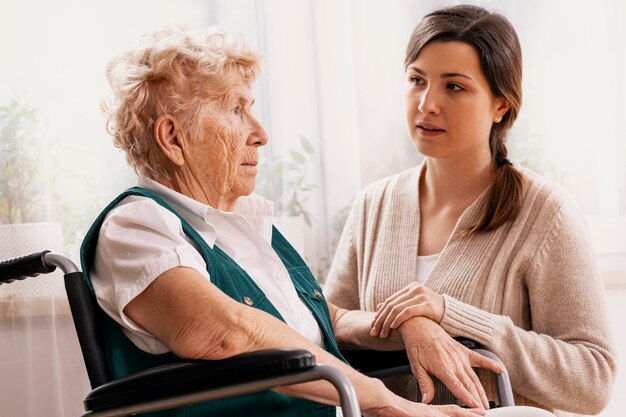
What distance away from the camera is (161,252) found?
1.39 metres

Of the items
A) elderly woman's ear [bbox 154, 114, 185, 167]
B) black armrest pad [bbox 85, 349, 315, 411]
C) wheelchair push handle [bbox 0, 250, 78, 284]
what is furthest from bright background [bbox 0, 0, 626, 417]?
black armrest pad [bbox 85, 349, 315, 411]

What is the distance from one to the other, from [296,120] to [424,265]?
665 mm

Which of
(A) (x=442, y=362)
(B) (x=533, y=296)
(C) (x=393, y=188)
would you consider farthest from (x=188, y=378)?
(C) (x=393, y=188)

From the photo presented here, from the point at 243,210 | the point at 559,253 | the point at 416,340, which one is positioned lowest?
the point at 416,340

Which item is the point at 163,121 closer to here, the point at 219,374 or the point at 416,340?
the point at 219,374

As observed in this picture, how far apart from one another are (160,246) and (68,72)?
3.35ft

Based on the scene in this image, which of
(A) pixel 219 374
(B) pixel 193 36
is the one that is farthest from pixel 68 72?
(A) pixel 219 374

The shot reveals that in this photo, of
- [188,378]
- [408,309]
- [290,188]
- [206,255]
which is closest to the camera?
[188,378]

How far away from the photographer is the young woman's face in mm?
2014

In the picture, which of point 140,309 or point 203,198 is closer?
point 140,309

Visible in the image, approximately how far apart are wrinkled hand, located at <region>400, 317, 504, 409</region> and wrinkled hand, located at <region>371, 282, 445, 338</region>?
0.02m

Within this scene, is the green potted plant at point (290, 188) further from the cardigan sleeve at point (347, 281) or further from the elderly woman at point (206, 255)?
the elderly woman at point (206, 255)

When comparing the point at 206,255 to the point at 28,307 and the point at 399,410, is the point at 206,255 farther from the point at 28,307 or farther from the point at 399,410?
the point at 28,307

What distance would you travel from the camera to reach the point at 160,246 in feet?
4.60
